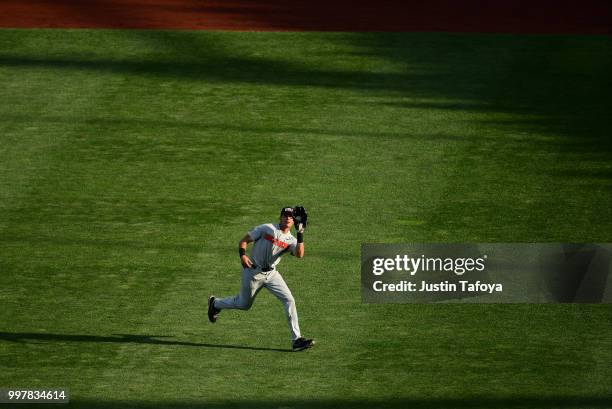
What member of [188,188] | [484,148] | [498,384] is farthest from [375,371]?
[484,148]

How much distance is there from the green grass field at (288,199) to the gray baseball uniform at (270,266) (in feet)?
1.79

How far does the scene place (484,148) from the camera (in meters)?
19.3

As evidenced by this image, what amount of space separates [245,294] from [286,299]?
19.9 inches

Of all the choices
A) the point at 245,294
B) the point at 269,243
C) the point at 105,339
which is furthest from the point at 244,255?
the point at 105,339

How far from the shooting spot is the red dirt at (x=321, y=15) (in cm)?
2369

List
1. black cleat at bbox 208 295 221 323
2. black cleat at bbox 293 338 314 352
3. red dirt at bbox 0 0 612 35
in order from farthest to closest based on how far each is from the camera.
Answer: red dirt at bbox 0 0 612 35 → black cleat at bbox 208 295 221 323 → black cleat at bbox 293 338 314 352

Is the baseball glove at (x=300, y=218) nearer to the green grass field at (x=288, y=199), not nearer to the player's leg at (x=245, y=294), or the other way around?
the player's leg at (x=245, y=294)

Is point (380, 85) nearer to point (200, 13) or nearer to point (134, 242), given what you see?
point (200, 13)

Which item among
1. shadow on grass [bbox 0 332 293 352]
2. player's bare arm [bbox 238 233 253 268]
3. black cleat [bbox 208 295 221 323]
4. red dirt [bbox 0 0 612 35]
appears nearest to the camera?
player's bare arm [bbox 238 233 253 268]

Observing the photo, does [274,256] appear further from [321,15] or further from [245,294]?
[321,15]

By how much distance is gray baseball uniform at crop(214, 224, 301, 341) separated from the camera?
43.9ft
